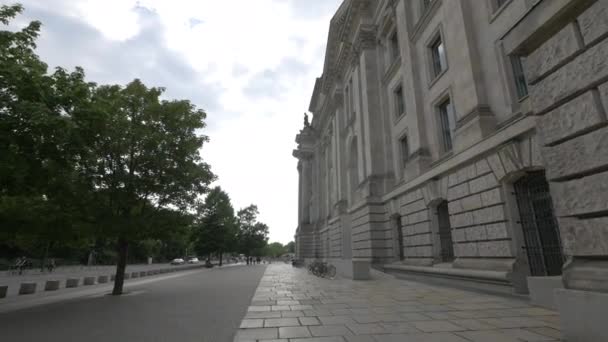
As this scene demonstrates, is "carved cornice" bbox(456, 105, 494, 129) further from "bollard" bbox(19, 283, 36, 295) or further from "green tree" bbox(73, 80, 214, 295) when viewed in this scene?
"bollard" bbox(19, 283, 36, 295)

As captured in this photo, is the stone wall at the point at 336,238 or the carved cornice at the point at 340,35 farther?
the stone wall at the point at 336,238

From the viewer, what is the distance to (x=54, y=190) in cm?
1056

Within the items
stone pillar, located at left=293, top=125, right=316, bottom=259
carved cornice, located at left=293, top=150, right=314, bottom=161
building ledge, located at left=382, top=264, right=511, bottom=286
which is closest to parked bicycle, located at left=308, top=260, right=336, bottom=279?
building ledge, located at left=382, top=264, right=511, bottom=286

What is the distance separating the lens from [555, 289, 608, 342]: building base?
161 inches

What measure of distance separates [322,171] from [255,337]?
4067 cm

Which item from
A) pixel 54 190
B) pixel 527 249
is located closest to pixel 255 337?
pixel 527 249

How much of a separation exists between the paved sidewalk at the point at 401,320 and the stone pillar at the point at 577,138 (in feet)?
3.36

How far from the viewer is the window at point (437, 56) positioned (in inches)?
620

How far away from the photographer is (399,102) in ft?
67.6

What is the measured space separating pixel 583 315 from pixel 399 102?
58.0 ft

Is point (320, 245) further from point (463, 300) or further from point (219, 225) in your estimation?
point (463, 300)

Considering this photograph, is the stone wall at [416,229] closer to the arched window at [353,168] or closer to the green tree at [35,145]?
the arched window at [353,168]

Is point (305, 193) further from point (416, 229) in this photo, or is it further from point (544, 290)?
point (544, 290)

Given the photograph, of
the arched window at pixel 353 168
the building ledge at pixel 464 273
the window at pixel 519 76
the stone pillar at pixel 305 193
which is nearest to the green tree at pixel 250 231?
the stone pillar at pixel 305 193
